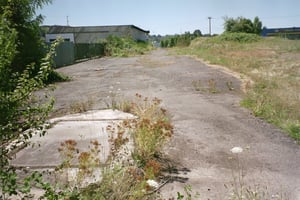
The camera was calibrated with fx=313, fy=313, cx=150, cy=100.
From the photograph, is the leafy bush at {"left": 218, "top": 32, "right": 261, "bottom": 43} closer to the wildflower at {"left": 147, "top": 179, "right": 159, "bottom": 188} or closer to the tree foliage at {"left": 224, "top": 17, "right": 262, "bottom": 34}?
the tree foliage at {"left": 224, "top": 17, "right": 262, "bottom": 34}

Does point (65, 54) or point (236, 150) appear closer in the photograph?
point (236, 150)

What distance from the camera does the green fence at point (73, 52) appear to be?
70.1 ft

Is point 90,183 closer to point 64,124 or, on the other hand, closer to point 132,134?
point 132,134

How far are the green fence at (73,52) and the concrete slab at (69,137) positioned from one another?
12.9 meters

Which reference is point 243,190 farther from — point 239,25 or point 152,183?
point 239,25

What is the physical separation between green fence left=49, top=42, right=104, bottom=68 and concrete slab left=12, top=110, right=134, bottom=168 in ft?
42.4

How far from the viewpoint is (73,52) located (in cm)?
2473

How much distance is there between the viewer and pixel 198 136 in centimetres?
517

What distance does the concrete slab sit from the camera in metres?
4.11

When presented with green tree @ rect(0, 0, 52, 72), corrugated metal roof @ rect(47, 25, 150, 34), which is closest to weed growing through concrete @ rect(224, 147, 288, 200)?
green tree @ rect(0, 0, 52, 72)

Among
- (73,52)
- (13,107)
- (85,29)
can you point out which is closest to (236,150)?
(13,107)

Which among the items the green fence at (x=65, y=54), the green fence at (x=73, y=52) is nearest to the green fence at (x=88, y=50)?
the green fence at (x=73, y=52)

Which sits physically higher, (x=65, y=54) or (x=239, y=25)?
(x=239, y=25)

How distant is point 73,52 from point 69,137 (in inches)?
816
